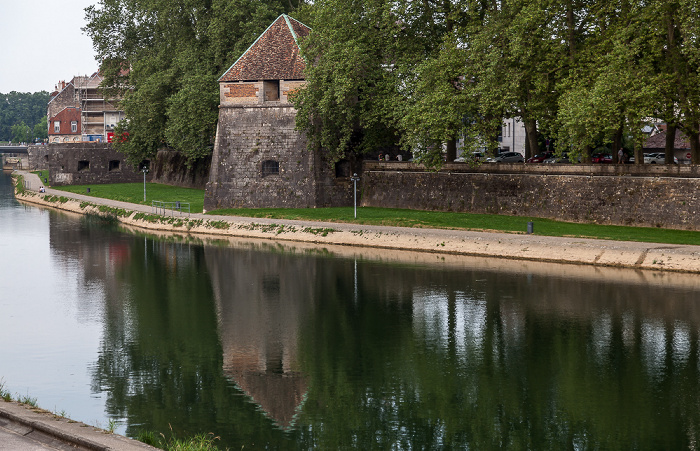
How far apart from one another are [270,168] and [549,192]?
1778 cm

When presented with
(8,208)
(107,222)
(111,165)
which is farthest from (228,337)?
(111,165)

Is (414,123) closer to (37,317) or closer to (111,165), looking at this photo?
(37,317)

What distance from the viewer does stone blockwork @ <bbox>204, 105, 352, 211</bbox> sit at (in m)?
53.8

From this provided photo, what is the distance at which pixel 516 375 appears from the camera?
2136 centimetres

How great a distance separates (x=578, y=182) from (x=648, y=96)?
7086mm

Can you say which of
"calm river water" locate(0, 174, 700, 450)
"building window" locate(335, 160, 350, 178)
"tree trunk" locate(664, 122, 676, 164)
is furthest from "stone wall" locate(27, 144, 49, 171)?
"tree trunk" locate(664, 122, 676, 164)

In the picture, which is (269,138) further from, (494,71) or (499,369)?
(499,369)

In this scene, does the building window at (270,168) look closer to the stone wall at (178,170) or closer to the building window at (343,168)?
the building window at (343,168)

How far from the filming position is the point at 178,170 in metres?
80.2

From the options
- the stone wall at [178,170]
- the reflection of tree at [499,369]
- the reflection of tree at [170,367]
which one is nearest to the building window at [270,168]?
the stone wall at [178,170]

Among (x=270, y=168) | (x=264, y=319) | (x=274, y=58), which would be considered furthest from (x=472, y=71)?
(x=264, y=319)

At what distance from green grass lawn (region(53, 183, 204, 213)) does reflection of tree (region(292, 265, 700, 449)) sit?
31.5 meters

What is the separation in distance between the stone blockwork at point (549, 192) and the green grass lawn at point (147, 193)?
13.7m

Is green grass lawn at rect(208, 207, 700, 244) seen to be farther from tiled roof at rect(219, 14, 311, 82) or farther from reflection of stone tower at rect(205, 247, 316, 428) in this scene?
tiled roof at rect(219, 14, 311, 82)
